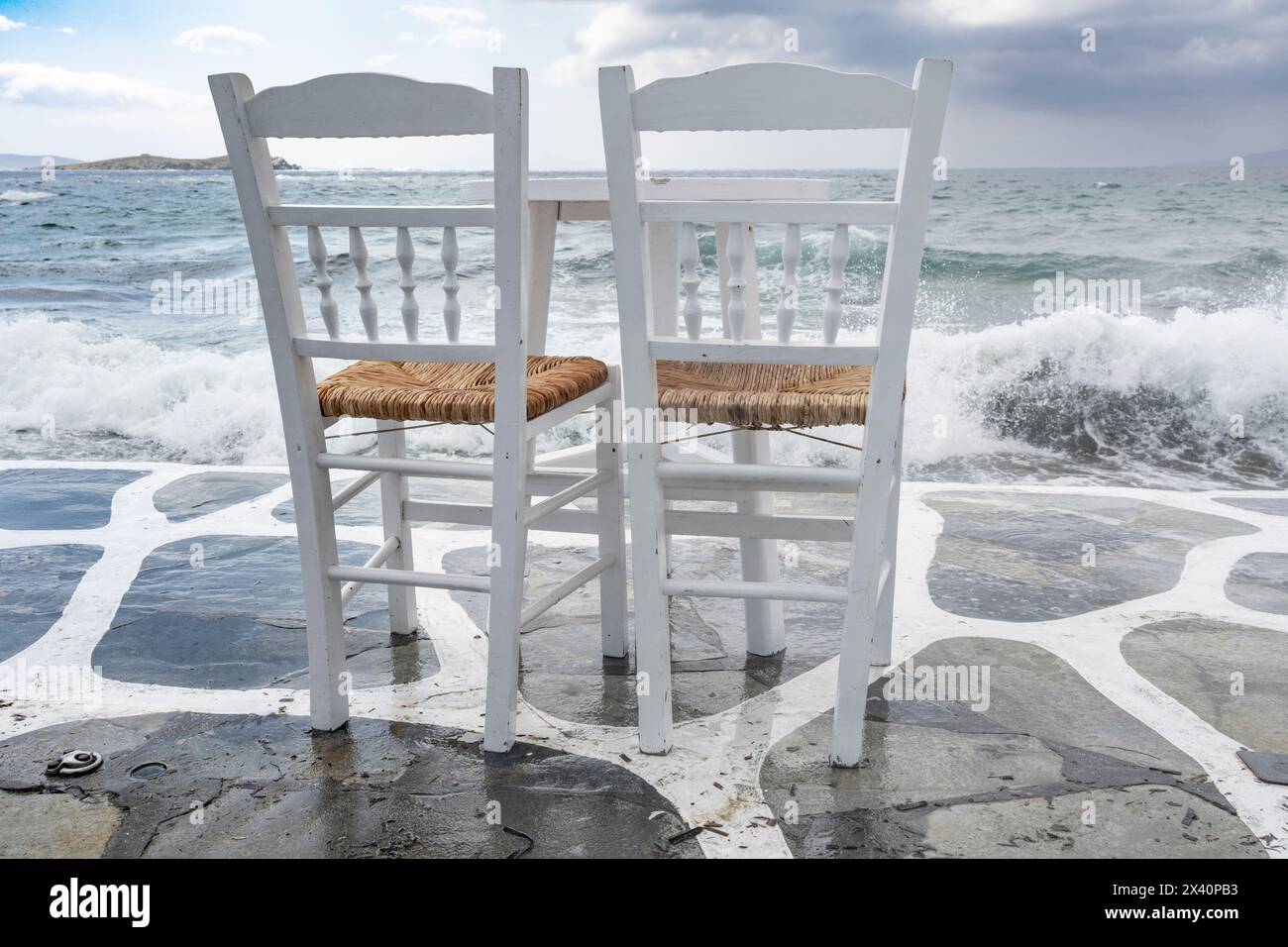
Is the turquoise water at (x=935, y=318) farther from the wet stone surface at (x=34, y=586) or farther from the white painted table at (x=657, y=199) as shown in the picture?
the white painted table at (x=657, y=199)

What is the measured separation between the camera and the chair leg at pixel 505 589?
1835 millimetres

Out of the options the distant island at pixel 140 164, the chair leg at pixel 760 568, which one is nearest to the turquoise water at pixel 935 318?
the distant island at pixel 140 164

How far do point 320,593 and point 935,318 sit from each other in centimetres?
836

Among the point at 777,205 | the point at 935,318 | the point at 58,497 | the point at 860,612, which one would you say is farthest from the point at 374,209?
the point at 935,318

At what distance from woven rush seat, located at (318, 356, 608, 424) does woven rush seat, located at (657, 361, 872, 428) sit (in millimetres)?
183

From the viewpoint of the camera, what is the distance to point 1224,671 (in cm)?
228

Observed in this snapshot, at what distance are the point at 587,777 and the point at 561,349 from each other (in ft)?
17.8

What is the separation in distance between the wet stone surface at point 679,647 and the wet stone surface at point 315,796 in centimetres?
28

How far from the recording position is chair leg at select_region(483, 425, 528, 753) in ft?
6.02

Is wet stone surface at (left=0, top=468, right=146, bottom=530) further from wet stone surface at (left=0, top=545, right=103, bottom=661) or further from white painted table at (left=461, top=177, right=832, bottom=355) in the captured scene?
white painted table at (left=461, top=177, right=832, bottom=355)

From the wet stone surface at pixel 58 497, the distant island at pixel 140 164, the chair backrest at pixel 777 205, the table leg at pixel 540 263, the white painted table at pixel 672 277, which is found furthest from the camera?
the distant island at pixel 140 164

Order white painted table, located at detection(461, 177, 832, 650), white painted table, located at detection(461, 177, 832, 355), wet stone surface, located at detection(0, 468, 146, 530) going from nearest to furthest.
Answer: white painted table, located at detection(461, 177, 832, 355) → white painted table, located at detection(461, 177, 832, 650) → wet stone surface, located at detection(0, 468, 146, 530)

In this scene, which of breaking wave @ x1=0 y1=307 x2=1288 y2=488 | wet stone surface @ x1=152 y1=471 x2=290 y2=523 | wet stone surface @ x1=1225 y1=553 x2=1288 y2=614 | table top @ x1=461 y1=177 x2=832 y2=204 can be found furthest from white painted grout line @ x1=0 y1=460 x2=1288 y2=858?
breaking wave @ x1=0 y1=307 x2=1288 y2=488
